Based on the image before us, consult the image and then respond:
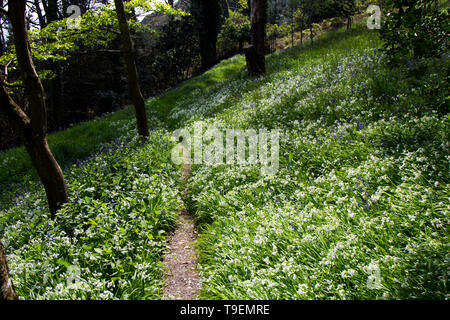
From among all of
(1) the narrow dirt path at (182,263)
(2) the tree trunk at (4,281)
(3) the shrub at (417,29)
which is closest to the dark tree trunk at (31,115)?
(1) the narrow dirt path at (182,263)

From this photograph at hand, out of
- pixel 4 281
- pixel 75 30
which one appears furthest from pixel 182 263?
pixel 75 30

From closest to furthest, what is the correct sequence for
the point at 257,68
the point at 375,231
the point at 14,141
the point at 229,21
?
the point at 375,231
the point at 257,68
the point at 14,141
the point at 229,21

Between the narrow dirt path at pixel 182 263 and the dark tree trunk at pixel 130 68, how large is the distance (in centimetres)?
474

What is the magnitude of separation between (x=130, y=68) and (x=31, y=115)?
4789 millimetres

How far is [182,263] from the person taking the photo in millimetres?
4387

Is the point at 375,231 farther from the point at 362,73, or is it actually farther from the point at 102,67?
the point at 102,67

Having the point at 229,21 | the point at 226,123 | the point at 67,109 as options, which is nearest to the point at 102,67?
the point at 67,109

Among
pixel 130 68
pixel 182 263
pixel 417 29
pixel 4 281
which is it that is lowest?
pixel 182 263

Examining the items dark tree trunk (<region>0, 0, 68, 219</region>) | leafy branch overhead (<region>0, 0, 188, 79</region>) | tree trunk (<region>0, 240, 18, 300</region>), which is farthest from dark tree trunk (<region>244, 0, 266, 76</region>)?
tree trunk (<region>0, 240, 18, 300</region>)

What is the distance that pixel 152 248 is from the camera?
171 inches

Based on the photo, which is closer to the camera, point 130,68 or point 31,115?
point 31,115

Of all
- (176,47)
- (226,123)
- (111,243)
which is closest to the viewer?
(111,243)

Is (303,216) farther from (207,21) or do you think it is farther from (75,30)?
(207,21)

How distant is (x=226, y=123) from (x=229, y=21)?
25.9 metres
